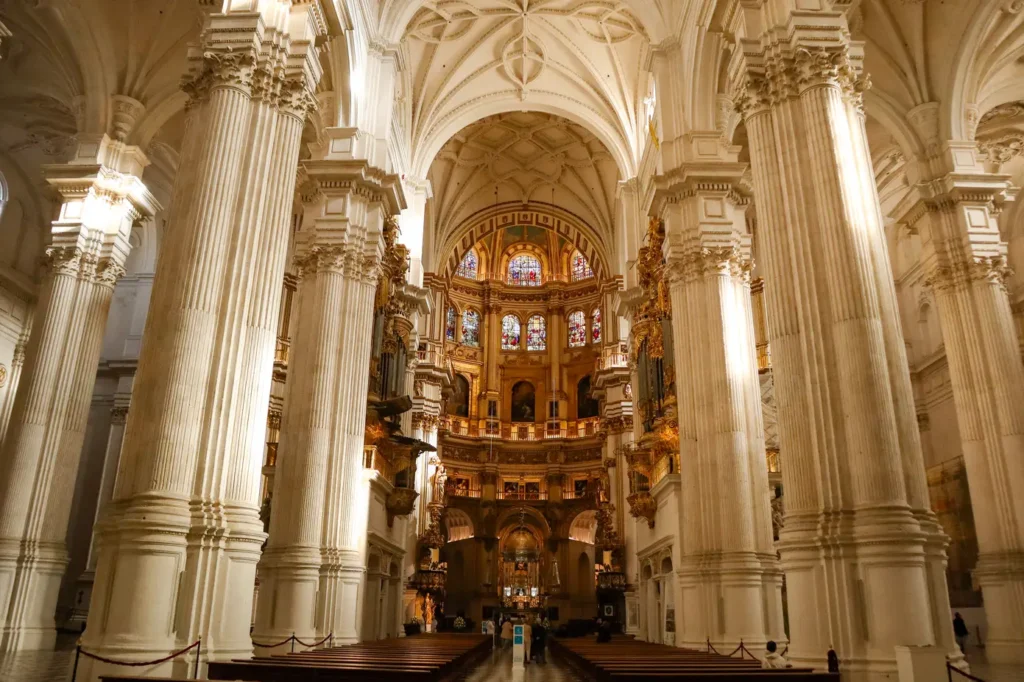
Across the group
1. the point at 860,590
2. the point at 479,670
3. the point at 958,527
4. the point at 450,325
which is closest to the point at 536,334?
the point at 450,325

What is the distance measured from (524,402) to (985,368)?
1066 inches

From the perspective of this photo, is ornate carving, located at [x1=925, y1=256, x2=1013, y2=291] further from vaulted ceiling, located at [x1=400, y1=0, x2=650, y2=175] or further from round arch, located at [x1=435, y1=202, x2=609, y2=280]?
round arch, located at [x1=435, y1=202, x2=609, y2=280]

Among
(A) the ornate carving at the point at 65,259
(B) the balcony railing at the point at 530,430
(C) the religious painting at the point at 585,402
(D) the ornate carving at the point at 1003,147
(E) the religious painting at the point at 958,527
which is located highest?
(D) the ornate carving at the point at 1003,147

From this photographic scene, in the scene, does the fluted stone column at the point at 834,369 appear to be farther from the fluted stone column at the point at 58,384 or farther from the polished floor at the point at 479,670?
the fluted stone column at the point at 58,384

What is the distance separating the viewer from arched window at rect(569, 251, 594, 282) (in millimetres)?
41812

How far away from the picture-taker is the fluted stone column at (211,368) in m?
8.29

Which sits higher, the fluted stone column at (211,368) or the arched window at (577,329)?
the arched window at (577,329)

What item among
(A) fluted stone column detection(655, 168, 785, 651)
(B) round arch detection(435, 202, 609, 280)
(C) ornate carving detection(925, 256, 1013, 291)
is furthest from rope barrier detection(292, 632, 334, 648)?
(B) round arch detection(435, 202, 609, 280)

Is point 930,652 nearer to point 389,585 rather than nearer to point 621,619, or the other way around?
point 389,585

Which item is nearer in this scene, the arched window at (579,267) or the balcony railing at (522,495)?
the balcony railing at (522,495)

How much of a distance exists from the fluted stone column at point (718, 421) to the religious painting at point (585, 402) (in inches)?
918

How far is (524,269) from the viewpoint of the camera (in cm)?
4306

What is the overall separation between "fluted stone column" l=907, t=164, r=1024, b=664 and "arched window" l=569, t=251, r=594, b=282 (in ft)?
82.6

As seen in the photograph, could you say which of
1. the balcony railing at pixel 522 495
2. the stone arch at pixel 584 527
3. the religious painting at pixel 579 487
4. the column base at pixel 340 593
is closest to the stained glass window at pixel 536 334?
the religious painting at pixel 579 487
